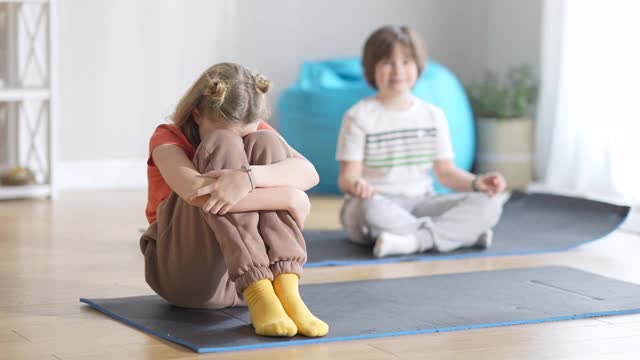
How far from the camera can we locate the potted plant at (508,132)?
15.0 ft

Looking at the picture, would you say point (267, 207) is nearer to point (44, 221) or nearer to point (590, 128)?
point (44, 221)

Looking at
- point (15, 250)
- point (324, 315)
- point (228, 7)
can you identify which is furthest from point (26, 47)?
point (324, 315)

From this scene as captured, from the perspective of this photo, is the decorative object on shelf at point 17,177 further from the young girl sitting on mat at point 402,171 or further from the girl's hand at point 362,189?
the girl's hand at point 362,189

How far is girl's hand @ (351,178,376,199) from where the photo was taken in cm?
292

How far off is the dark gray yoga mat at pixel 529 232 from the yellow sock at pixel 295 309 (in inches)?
31.6

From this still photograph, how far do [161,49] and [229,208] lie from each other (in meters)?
2.69

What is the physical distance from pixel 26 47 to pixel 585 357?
293 centimetres

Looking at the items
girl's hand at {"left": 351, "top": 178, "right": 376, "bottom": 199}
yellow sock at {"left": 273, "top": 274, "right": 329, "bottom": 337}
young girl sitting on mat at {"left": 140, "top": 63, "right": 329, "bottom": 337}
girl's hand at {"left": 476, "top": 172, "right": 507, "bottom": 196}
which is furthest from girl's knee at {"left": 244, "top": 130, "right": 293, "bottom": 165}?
girl's hand at {"left": 476, "top": 172, "right": 507, "bottom": 196}

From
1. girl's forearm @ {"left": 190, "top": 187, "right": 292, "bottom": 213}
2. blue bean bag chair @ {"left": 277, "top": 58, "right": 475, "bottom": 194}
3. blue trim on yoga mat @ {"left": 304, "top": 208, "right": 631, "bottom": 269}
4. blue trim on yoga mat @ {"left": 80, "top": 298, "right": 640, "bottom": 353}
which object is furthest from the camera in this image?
blue bean bag chair @ {"left": 277, "top": 58, "right": 475, "bottom": 194}

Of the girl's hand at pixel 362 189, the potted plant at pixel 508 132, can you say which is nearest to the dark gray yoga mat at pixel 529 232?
the girl's hand at pixel 362 189

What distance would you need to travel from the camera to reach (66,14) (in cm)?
431

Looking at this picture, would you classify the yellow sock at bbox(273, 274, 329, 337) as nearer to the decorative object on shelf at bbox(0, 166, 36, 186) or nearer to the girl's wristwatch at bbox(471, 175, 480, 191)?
the girl's wristwatch at bbox(471, 175, 480, 191)

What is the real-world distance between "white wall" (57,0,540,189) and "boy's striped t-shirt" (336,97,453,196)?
1.63 metres

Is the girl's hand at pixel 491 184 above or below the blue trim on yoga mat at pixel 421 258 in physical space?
above
